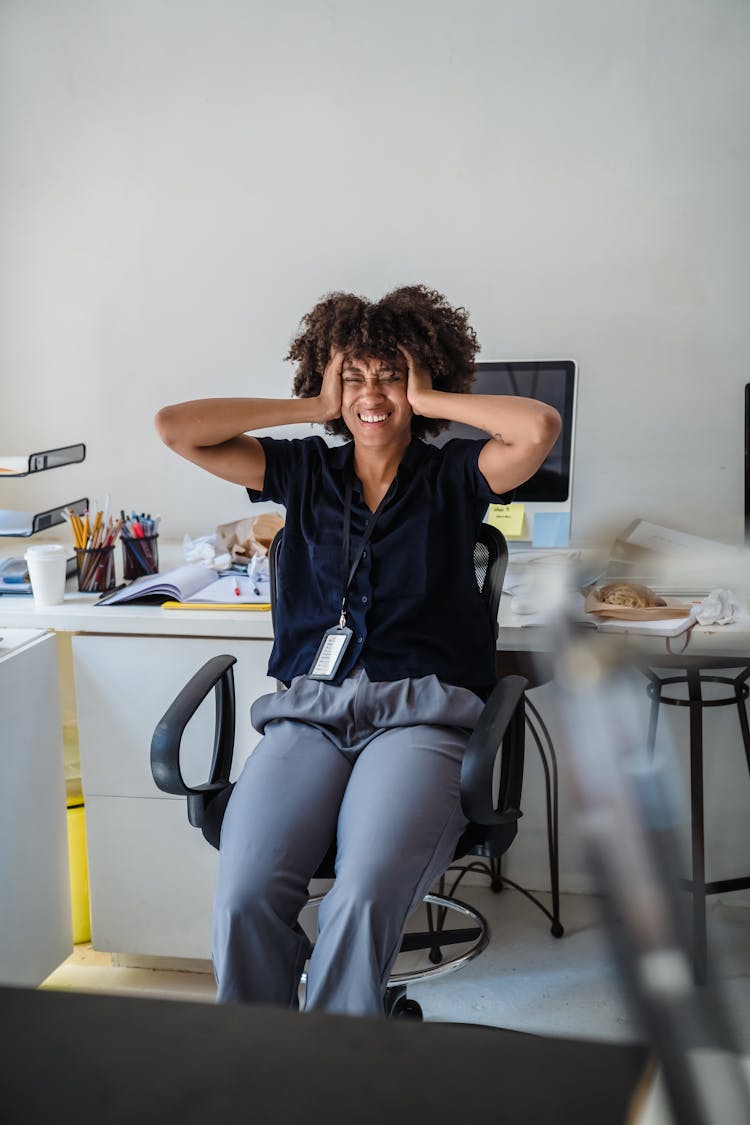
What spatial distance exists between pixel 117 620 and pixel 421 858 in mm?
892

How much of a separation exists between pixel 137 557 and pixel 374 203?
1.12 m

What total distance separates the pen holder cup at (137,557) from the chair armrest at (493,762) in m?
1.04

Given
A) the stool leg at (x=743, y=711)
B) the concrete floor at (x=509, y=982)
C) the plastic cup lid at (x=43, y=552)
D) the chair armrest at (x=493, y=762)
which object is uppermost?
the plastic cup lid at (x=43, y=552)

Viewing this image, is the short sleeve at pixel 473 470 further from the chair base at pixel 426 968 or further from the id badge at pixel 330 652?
the chair base at pixel 426 968

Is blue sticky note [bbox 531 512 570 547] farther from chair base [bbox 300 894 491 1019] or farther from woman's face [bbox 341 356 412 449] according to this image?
chair base [bbox 300 894 491 1019]

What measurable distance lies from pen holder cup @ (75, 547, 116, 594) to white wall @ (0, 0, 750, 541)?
0.66 m

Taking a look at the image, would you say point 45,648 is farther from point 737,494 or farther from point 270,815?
point 737,494

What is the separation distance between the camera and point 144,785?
211 cm

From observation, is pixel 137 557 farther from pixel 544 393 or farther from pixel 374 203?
pixel 374 203

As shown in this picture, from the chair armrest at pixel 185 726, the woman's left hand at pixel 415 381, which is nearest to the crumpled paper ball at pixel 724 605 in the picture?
the chair armrest at pixel 185 726

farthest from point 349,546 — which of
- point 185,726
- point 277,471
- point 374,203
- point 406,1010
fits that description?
point 374,203

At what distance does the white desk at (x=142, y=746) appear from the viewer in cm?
206

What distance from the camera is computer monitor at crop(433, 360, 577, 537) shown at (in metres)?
2.28

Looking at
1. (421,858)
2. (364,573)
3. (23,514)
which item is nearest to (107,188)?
(23,514)
